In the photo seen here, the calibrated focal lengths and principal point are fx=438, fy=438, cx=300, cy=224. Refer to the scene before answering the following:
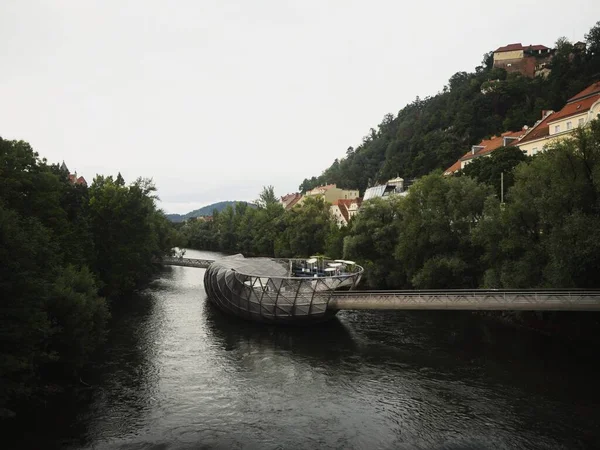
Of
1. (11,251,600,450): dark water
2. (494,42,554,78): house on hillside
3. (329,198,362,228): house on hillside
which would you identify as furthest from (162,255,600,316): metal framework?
(494,42,554,78): house on hillside

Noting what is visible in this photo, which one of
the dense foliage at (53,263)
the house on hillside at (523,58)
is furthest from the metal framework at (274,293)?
the house on hillside at (523,58)

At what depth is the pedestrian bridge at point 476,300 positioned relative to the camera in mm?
23297

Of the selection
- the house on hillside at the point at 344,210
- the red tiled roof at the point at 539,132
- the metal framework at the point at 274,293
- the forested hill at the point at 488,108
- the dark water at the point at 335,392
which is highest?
the forested hill at the point at 488,108

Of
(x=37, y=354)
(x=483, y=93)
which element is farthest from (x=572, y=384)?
(x=483, y=93)

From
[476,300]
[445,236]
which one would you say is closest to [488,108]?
[445,236]

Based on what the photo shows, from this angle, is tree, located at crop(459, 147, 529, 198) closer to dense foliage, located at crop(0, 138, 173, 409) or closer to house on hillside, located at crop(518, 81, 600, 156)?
house on hillside, located at crop(518, 81, 600, 156)

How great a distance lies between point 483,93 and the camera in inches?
3971

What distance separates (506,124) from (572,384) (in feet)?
249

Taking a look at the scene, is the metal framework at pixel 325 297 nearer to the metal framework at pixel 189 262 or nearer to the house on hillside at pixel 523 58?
the metal framework at pixel 189 262

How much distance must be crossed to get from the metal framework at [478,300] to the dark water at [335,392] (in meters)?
2.40

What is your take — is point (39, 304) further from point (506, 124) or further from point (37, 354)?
point (506, 124)

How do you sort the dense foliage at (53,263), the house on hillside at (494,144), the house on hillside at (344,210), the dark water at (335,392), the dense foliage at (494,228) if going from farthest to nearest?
the house on hillside at (344,210), the house on hillside at (494,144), the dense foliage at (494,228), the dark water at (335,392), the dense foliage at (53,263)

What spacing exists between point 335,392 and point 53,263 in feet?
52.5

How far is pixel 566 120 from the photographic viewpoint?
52.8 meters
